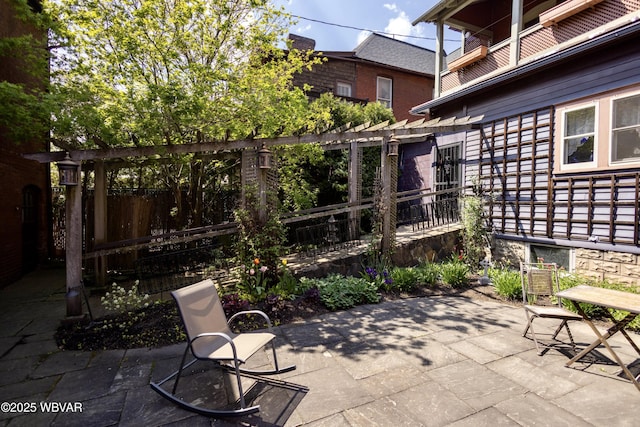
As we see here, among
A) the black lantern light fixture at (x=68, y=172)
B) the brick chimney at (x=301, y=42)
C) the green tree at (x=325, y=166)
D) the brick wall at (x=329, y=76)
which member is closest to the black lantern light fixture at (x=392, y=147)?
the green tree at (x=325, y=166)

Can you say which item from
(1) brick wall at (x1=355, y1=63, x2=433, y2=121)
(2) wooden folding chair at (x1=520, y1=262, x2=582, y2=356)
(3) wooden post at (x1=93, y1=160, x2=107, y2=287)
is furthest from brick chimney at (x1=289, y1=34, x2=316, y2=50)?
(2) wooden folding chair at (x1=520, y1=262, x2=582, y2=356)

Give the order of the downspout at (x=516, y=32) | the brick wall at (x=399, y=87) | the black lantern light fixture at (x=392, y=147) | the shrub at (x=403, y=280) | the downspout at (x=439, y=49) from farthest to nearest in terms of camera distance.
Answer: the brick wall at (x=399, y=87) < the downspout at (x=439, y=49) < the downspout at (x=516, y=32) < the black lantern light fixture at (x=392, y=147) < the shrub at (x=403, y=280)

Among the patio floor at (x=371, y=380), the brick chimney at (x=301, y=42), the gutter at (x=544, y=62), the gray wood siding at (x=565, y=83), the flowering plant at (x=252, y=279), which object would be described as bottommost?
the patio floor at (x=371, y=380)

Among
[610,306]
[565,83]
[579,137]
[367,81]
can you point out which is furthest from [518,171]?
[367,81]

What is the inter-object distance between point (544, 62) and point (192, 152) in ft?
22.7

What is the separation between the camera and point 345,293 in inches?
207

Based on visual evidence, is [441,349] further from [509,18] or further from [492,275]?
[509,18]

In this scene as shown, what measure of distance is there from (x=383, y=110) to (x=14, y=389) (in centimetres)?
1092

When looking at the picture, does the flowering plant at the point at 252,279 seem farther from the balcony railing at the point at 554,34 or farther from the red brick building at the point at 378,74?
the red brick building at the point at 378,74

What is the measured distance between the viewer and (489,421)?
7.90ft

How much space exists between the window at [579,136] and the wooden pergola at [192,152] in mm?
1684

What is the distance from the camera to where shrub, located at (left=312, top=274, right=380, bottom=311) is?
5.04m

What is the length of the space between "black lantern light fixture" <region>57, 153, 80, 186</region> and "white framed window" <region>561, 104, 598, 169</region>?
834cm

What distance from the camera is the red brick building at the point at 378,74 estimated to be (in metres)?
13.3
